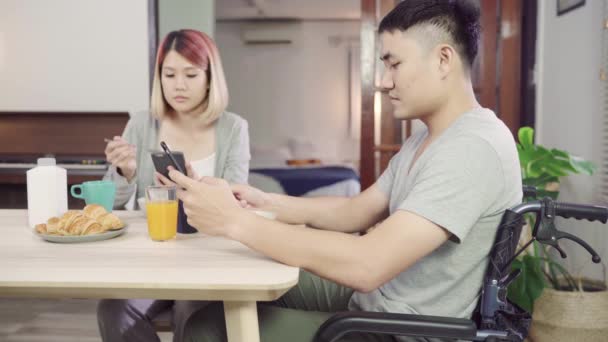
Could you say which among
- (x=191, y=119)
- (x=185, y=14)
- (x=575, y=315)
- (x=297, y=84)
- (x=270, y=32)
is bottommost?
(x=575, y=315)

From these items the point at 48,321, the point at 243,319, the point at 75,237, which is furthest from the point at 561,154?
the point at 48,321

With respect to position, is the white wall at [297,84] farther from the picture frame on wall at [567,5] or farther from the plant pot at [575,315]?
the plant pot at [575,315]

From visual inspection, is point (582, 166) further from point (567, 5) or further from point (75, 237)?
point (75, 237)

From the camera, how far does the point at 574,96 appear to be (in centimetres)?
267

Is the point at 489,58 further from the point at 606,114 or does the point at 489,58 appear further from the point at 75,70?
the point at 75,70

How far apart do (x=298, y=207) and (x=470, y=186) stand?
24.3 inches

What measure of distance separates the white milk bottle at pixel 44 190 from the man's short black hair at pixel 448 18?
2.69 feet

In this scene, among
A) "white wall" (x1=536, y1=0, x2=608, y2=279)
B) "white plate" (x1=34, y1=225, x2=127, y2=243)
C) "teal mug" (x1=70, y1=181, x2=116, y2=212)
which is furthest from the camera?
"white wall" (x1=536, y1=0, x2=608, y2=279)

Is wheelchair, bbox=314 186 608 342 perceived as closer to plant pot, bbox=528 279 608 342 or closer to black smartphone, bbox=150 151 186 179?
black smartphone, bbox=150 151 186 179

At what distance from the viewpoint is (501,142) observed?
0.99 meters

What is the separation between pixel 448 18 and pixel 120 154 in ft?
3.27

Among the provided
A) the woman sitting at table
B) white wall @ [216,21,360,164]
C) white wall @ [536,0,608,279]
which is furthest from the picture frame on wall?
white wall @ [216,21,360,164]

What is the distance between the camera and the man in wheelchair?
912 mm

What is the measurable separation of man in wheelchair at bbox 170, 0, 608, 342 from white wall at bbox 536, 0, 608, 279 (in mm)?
1584
